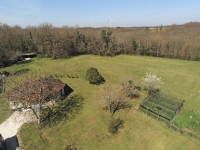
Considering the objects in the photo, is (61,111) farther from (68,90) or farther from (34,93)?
(68,90)

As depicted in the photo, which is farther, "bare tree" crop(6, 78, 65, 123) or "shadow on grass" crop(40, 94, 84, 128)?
"shadow on grass" crop(40, 94, 84, 128)

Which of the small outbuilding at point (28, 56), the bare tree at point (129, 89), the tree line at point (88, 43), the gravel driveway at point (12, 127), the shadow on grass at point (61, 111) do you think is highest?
the tree line at point (88, 43)

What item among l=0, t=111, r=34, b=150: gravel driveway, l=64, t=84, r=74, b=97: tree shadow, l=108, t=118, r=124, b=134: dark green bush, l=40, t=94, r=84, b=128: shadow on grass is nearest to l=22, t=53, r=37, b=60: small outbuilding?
l=64, t=84, r=74, b=97: tree shadow

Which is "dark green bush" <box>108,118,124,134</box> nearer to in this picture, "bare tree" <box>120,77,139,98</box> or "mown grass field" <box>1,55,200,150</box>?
"mown grass field" <box>1,55,200,150</box>

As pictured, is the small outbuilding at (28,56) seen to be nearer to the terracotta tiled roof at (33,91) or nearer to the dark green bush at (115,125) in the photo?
the terracotta tiled roof at (33,91)

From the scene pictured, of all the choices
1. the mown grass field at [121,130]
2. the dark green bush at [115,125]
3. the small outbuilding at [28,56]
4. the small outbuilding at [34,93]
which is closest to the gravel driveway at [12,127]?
the mown grass field at [121,130]

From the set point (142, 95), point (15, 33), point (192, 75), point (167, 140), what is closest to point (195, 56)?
point (192, 75)

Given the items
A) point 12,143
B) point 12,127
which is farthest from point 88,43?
point 12,143
